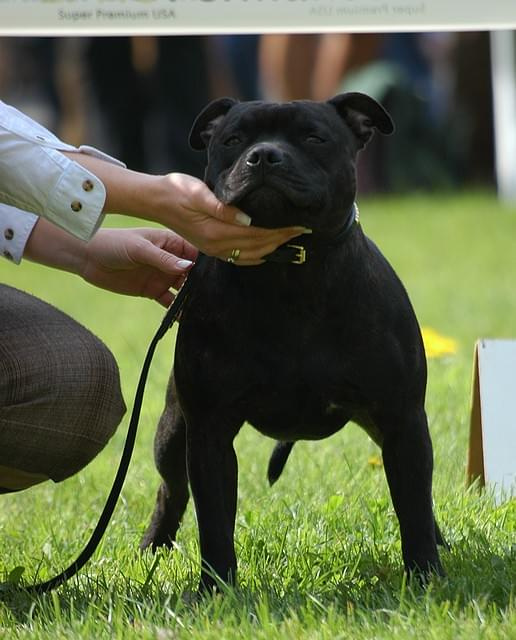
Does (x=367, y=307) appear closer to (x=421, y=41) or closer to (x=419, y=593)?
(x=419, y=593)

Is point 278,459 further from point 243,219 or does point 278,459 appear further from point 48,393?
point 243,219

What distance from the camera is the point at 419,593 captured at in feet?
9.96

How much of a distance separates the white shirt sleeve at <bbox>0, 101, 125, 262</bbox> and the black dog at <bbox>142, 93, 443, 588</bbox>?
30 cm

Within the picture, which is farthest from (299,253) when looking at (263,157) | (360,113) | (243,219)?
(360,113)

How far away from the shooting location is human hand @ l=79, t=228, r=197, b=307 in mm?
3547

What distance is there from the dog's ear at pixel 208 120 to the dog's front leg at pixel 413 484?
2.82 feet

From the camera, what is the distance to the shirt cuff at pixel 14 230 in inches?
142

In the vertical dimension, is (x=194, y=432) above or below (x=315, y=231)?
below

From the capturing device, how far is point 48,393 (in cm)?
337

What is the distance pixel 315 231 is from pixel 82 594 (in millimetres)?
1033

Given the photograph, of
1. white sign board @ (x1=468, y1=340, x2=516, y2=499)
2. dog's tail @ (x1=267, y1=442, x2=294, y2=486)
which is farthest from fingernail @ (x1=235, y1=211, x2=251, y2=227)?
white sign board @ (x1=468, y1=340, x2=516, y2=499)

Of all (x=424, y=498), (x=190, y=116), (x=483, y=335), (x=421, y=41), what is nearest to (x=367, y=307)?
(x=424, y=498)

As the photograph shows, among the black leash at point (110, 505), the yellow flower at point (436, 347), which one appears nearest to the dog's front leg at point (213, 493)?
the black leash at point (110, 505)

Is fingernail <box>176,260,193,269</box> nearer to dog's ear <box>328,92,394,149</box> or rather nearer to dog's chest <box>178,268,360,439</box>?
dog's chest <box>178,268,360,439</box>
